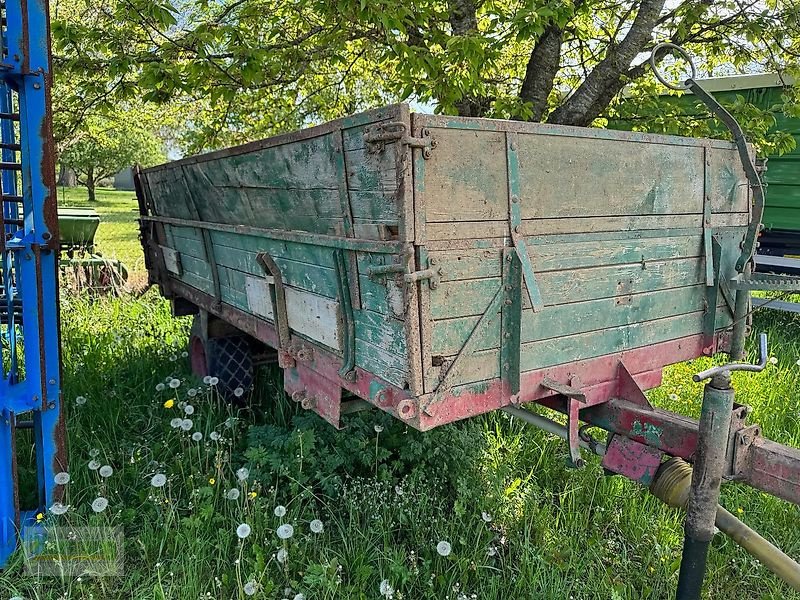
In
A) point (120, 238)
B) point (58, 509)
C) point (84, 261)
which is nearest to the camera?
point (58, 509)

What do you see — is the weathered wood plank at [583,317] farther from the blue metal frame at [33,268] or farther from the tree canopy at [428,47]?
the blue metal frame at [33,268]

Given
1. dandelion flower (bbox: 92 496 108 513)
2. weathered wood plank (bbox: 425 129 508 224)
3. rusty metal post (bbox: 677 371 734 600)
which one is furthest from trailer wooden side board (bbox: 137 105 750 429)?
dandelion flower (bbox: 92 496 108 513)

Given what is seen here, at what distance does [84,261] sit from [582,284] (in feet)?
20.6

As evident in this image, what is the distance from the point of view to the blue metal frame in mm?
2824

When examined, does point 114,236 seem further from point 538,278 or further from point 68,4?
point 538,278

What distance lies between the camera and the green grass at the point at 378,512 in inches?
110

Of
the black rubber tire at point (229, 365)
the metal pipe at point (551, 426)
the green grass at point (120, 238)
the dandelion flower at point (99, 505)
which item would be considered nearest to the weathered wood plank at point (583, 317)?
the metal pipe at point (551, 426)

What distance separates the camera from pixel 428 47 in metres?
4.12

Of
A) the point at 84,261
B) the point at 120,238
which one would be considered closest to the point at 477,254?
the point at 84,261

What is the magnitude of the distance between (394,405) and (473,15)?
348cm

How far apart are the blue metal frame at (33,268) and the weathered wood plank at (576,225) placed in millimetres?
2032

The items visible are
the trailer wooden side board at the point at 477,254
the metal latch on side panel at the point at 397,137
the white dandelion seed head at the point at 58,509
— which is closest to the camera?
the metal latch on side panel at the point at 397,137

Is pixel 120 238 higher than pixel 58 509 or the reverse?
higher

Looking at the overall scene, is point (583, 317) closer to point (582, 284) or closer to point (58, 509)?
point (582, 284)
